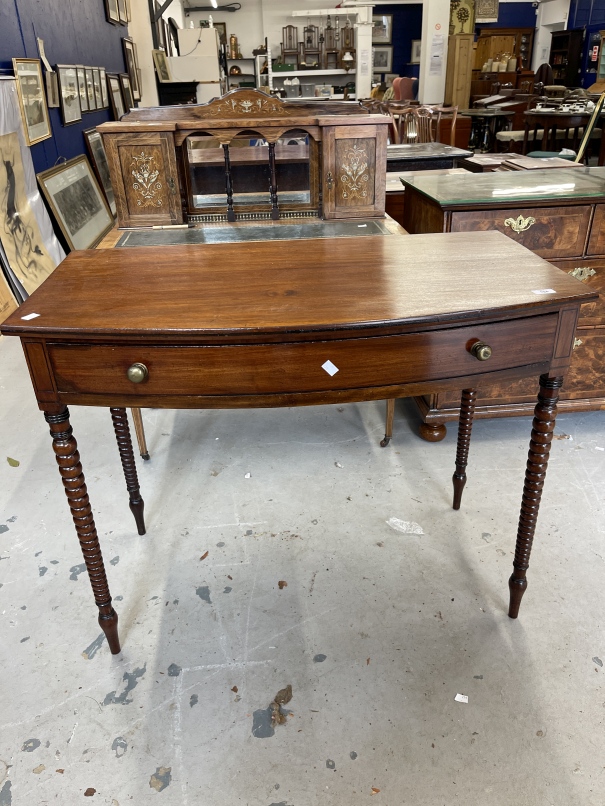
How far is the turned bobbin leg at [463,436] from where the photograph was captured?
78.4 inches

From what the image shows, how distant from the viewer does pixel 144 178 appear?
2564 millimetres

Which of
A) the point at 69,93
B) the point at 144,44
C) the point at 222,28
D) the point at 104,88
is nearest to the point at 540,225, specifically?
the point at 69,93

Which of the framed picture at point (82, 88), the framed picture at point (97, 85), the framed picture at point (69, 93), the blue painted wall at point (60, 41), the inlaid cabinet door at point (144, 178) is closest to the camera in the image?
the inlaid cabinet door at point (144, 178)

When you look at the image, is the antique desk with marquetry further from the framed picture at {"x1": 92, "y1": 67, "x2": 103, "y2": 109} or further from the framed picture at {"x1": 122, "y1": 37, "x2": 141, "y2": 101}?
the framed picture at {"x1": 122, "y1": 37, "x2": 141, "y2": 101}

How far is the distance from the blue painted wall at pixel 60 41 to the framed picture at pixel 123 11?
337mm

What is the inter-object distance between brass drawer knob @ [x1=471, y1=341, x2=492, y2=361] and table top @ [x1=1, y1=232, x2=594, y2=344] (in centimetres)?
7

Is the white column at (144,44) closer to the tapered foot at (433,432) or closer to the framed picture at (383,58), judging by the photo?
the tapered foot at (433,432)

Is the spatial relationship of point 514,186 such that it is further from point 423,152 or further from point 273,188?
point 423,152

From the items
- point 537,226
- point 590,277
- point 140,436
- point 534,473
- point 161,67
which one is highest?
point 161,67

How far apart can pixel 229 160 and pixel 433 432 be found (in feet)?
4.81

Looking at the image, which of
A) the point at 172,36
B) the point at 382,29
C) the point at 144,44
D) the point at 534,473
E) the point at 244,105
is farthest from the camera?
the point at 382,29

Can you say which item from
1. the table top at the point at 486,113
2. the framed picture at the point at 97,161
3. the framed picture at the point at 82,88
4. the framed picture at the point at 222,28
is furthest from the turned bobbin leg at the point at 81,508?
the framed picture at the point at 222,28

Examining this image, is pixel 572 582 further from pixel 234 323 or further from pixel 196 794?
pixel 234 323

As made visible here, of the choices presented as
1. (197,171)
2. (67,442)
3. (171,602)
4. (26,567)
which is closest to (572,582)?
(171,602)
